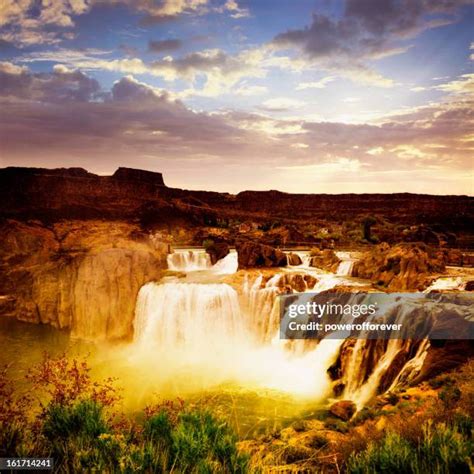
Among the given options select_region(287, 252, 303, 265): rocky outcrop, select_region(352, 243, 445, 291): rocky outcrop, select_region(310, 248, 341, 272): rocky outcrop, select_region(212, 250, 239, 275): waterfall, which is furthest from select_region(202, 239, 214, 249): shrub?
select_region(352, 243, 445, 291): rocky outcrop

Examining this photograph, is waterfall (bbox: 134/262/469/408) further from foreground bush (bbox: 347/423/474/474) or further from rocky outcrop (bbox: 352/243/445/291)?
foreground bush (bbox: 347/423/474/474)

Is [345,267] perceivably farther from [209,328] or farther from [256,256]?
[209,328]

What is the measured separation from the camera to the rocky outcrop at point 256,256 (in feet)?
78.5

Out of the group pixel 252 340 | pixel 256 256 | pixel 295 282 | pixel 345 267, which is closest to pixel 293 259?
pixel 256 256

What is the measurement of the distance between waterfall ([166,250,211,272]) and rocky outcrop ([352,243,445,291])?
1024cm

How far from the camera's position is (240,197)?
5856 cm

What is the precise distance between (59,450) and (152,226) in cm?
4076

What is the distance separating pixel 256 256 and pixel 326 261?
4425 mm

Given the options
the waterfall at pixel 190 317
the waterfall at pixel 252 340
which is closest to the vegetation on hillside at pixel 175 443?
the waterfall at pixel 252 340

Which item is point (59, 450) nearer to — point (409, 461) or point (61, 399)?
point (61, 399)

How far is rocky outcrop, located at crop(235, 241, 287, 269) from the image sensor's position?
23938mm

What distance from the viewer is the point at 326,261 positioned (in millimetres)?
24375

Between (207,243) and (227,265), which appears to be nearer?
(227,265)

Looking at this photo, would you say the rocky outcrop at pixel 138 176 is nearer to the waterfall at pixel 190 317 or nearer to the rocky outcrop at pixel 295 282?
the waterfall at pixel 190 317
